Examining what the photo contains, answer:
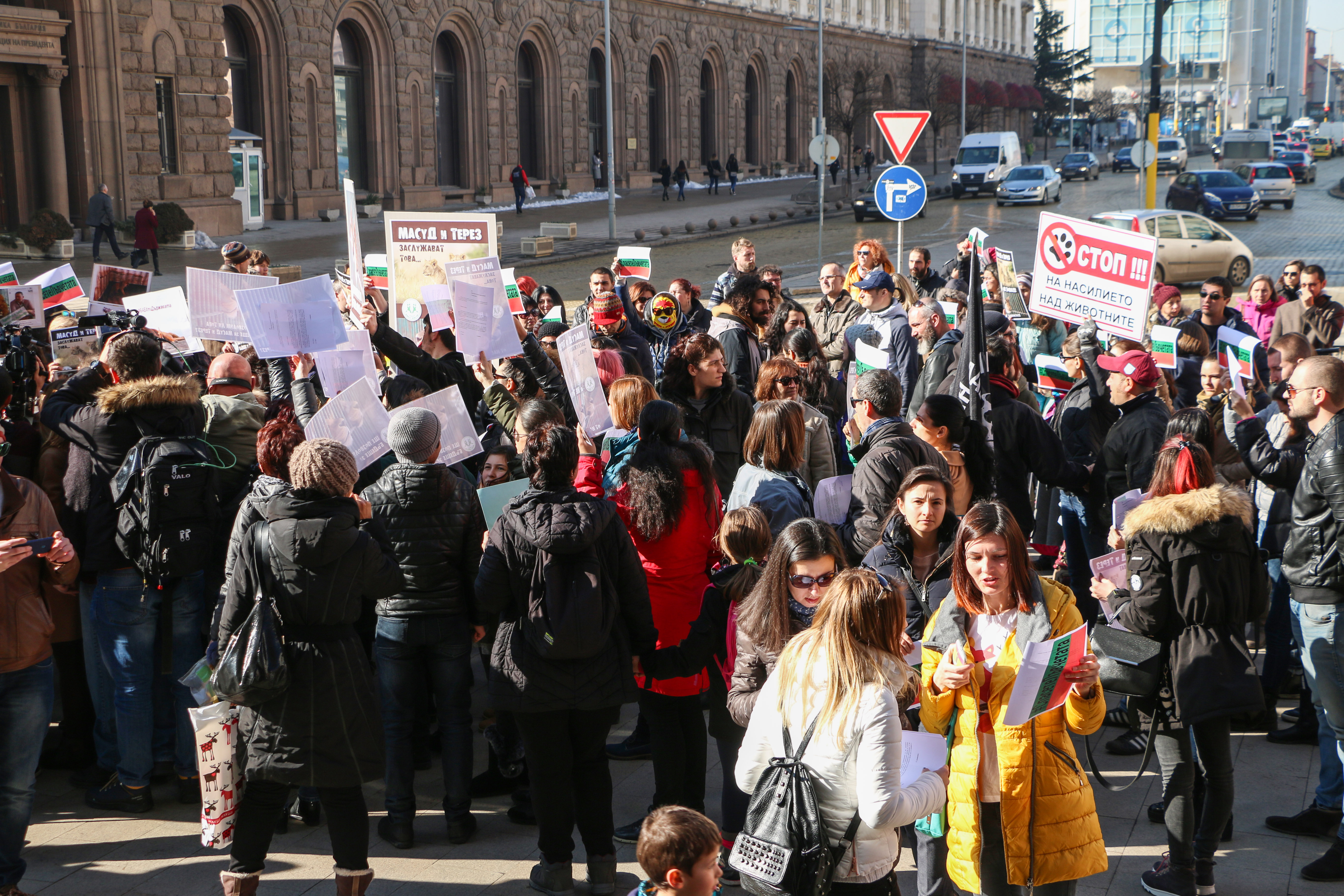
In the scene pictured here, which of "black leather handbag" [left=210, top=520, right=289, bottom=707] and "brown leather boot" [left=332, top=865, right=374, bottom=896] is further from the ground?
"black leather handbag" [left=210, top=520, right=289, bottom=707]

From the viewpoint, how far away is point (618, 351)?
7.52m

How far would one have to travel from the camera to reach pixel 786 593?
4.02 metres

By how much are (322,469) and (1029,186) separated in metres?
38.9

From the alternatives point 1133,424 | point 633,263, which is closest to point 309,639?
point 1133,424

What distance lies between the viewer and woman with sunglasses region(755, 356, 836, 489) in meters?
6.11

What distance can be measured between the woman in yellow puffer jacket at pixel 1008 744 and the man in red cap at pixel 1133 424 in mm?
2754

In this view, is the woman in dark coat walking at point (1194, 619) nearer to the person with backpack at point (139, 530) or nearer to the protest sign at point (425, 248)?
the person with backpack at point (139, 530)

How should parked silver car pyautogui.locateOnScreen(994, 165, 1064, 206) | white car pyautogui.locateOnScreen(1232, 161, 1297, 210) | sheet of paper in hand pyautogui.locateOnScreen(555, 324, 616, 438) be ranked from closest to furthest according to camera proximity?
sheet of paper in hand pyautogui.locateOnScreen(555, 324, 616, 438), parked silver car pyautogui.locateOnScreen(994, 165, 1064, 206), white car pyautogui.locateOnScreen(1232, 161, 1297, 210)

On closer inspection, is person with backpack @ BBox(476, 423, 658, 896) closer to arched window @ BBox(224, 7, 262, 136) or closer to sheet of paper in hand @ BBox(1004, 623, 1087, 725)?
sheet of paper in hand @ BBox(1004, 623, 1087, 725)

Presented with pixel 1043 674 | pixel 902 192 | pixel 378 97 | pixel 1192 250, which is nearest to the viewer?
pixel 1043 674

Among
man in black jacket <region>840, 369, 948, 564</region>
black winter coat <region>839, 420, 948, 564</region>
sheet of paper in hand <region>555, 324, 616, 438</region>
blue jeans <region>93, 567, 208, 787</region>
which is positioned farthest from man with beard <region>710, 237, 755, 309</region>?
blue jeans <region>93, 567, 208, 787</region>

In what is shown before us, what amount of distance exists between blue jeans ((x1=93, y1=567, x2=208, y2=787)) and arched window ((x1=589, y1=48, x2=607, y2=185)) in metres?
42.4

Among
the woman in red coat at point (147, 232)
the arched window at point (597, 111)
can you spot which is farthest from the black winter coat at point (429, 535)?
the arched window at point (597, 111)

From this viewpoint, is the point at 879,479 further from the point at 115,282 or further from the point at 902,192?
the point at 902,192
